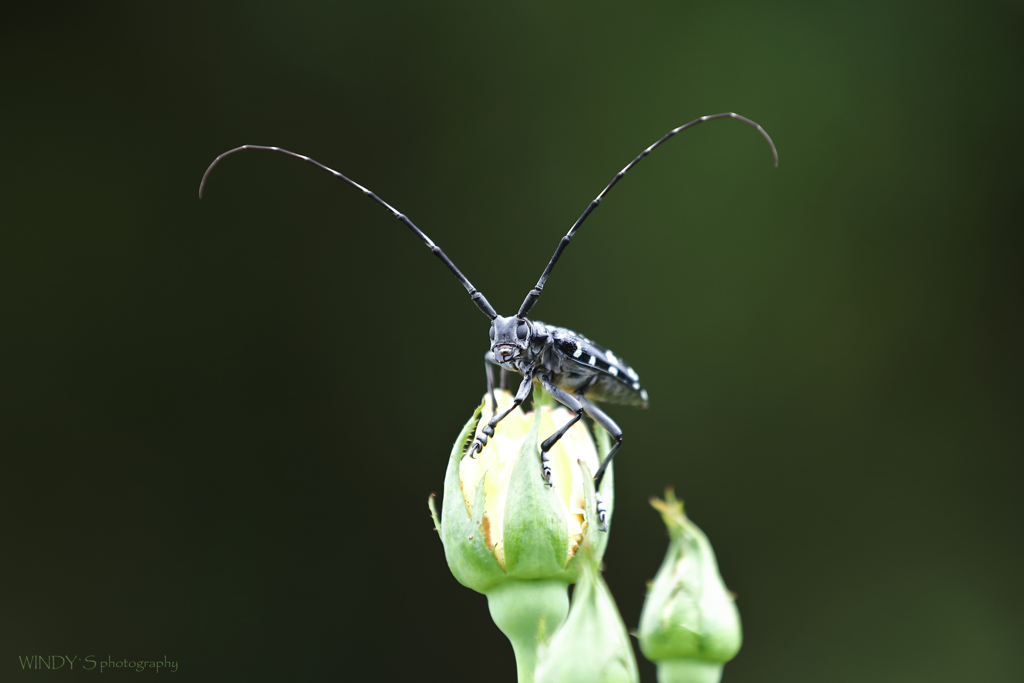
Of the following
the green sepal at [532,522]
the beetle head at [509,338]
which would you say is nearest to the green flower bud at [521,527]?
the green sepal at [532,522]

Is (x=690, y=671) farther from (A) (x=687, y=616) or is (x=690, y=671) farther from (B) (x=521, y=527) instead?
(B) (x=521, y=527)

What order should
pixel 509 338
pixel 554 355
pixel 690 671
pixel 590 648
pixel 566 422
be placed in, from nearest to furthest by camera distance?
1. pixel 590 648
2. pixel 690 671
3. pixel 566 422
4. pixel 509 338
5. pixel 554 355

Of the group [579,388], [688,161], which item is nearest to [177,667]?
[579,388]

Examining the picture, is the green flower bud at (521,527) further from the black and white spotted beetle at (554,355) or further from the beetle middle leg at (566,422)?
the black and white spotted beetle at (554,355)

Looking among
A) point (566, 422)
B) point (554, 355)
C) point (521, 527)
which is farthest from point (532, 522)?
point (554, 355)

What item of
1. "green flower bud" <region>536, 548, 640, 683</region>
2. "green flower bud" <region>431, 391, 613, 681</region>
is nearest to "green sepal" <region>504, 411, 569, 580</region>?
"green flower bud" <region>431, 391, 613, 681</region>

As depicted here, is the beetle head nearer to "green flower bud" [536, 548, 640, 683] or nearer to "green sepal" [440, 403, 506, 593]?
"green sepal" [440, 403, 506, 593]
